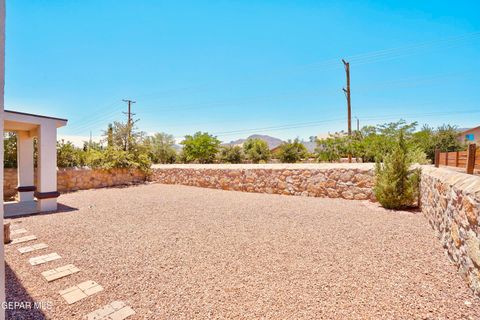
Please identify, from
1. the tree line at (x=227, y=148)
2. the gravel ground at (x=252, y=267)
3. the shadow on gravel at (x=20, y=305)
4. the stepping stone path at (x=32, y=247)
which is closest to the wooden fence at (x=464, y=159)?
the tree line at (x=227, y=148)

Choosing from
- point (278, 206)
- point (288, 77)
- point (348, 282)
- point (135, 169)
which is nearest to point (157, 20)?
point (135, 169)

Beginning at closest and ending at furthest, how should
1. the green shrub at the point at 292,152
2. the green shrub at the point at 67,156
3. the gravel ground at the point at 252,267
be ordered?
the gravel ground at the point at 252,267, the green shrub at the point at 67,156, the green shrub at the point at 292,152

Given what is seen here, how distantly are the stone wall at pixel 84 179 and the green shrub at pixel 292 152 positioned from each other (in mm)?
13269

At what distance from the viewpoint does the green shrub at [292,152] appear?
72.8 feet

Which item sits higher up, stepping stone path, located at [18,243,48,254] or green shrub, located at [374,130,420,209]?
green shrub, located at [374,130,420,209]

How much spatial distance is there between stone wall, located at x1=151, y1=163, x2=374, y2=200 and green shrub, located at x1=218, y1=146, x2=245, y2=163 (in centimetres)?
1135

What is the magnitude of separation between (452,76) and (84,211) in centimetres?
2847

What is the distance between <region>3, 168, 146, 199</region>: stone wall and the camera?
973 cm

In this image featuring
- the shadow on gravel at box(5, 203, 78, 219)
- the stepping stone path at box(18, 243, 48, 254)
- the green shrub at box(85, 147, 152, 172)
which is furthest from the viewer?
the green shrub at box(85, 147, 152, 172)

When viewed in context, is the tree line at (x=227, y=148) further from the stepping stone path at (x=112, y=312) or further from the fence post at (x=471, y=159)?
the stepping stone path at (x=112, y=312)

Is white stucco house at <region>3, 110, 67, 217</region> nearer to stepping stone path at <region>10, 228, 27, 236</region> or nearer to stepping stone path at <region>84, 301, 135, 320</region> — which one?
stepping stone path at <region>10, 228, 27, 236</region>

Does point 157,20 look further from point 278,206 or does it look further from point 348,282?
point 348,282

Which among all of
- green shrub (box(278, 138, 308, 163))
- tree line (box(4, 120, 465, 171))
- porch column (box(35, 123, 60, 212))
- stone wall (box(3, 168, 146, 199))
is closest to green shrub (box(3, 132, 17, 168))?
tree line (box(4, 120, 465, 171))

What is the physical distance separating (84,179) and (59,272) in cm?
987
